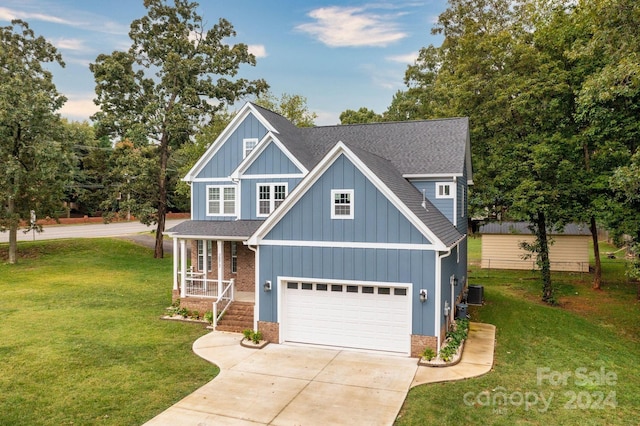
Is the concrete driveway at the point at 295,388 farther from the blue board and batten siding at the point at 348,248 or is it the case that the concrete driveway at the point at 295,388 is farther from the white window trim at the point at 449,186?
the white window trim at the point at 449,186

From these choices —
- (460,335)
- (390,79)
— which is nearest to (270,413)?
(460,335)

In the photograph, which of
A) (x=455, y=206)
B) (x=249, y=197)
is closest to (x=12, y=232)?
(x=249, y=197)

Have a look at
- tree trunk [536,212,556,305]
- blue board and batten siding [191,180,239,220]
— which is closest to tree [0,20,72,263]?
blue board and batten siding [191,180,239,220]

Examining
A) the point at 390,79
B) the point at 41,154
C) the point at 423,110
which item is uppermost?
the point at 390,79

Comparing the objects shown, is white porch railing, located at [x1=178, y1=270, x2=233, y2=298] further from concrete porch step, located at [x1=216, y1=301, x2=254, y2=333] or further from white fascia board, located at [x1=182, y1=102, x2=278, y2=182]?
white fascia board, located at [x1=182, y1=102, x2=278, y2=182]

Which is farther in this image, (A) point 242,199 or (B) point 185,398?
(A) point 242,199

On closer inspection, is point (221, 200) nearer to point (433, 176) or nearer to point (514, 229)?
point (433, 176)

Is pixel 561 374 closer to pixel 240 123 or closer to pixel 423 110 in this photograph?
pixel 240 123
